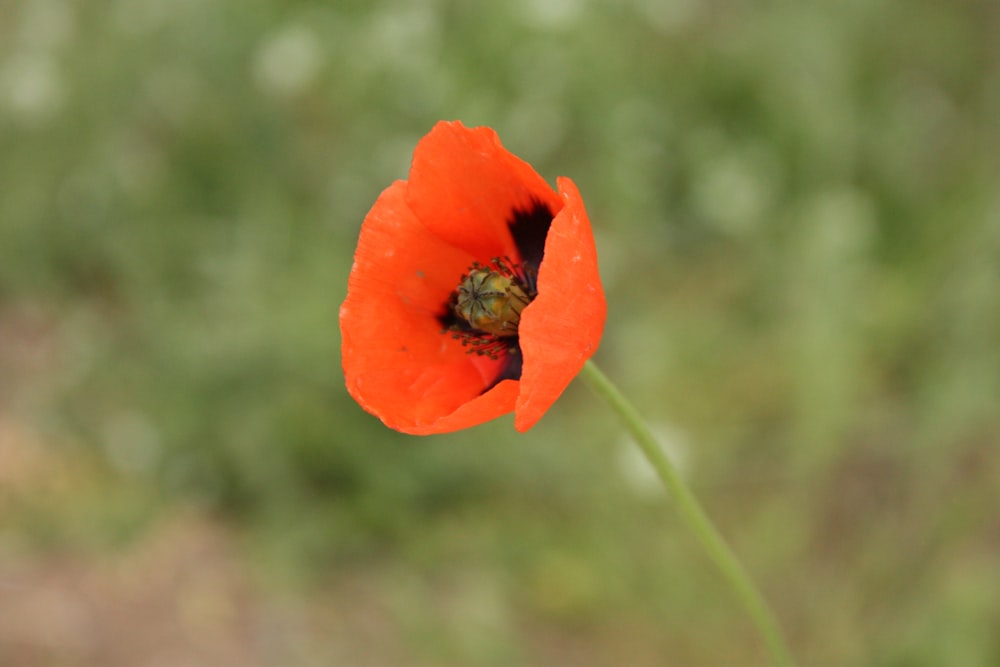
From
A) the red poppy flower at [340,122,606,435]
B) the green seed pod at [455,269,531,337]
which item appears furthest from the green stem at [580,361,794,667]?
the green seed pod at [455,269,531,337]

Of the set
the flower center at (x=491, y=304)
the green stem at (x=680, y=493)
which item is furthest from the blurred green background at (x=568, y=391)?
the flower center at (x=491, y=304)

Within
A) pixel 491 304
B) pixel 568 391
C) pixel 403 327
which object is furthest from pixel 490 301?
pixel 568 391

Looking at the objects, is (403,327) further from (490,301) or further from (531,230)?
(531,230)

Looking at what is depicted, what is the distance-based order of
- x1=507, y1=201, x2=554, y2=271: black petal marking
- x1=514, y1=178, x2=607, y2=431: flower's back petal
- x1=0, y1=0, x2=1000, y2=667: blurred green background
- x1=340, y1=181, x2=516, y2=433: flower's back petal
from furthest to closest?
x1=0, y1=0, x2=1000, y2=667: blurred green background
x1=507, y1=201, x2=554, y2=271: black petal marking
x1=340, y1=181, x2=516, y2=433: flower's back petal
x1=514, y1=178, x2=607, y2=431: flower's back petal

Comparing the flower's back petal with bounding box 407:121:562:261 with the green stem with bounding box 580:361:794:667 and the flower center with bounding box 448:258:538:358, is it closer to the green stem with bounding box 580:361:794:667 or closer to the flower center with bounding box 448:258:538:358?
the flower center with bounding box 448:258:538:358

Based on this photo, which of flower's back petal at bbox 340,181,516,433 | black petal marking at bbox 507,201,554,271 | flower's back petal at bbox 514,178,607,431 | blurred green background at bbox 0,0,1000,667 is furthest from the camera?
blurred green background at bbox 0,0,1000,667

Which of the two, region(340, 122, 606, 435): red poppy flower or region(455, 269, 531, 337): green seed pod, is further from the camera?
region(455, 269, 531, 337): green seed pod

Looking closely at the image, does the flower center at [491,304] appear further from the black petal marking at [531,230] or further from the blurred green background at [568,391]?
the blurred green background at [568,391]
